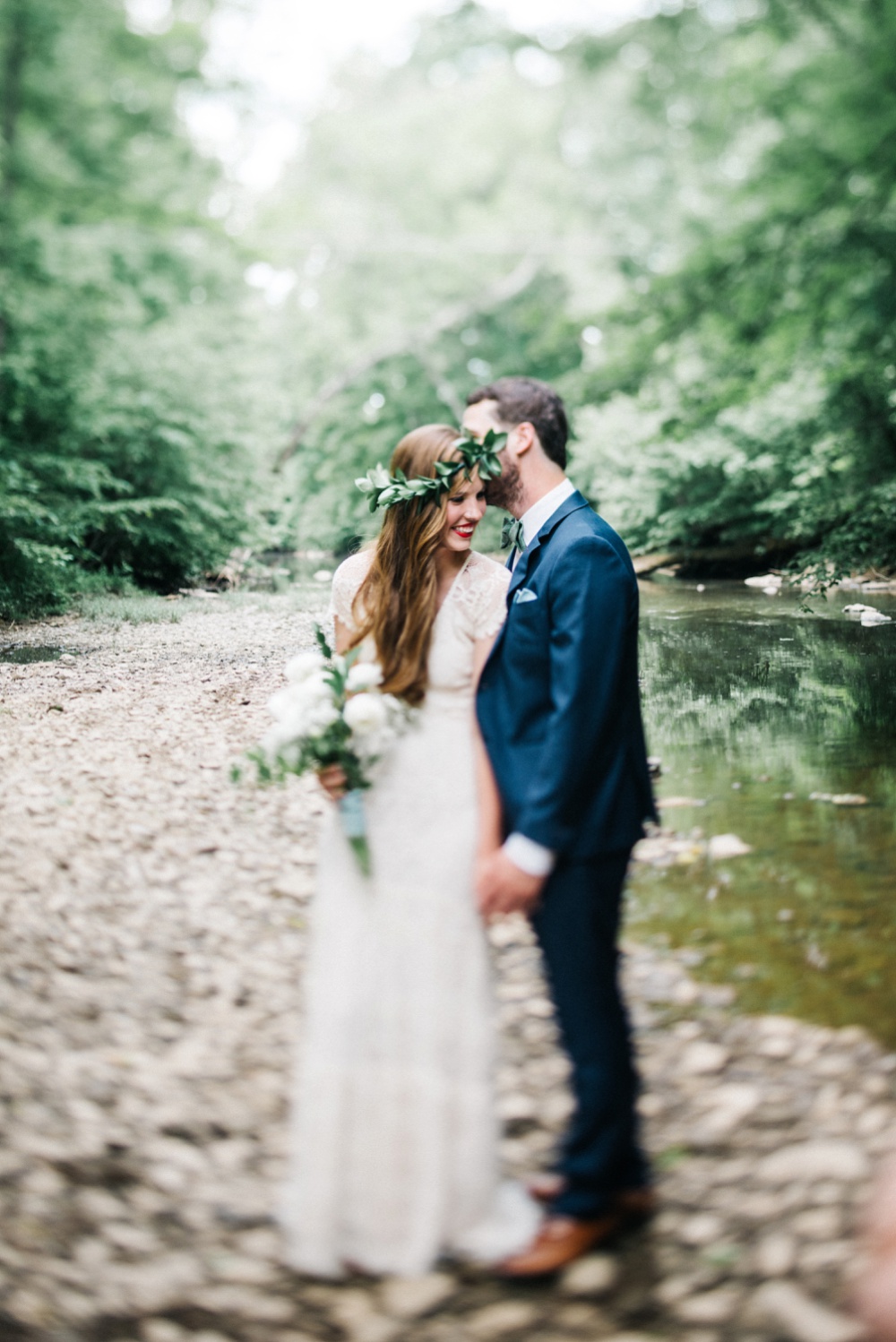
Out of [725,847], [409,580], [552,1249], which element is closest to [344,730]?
[409,580]

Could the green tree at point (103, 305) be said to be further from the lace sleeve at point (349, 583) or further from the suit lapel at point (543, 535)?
the suit lapel at point (543, 535)

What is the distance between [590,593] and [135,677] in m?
9.24

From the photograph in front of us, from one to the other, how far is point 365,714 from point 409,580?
0.46m

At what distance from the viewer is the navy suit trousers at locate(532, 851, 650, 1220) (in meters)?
2.28

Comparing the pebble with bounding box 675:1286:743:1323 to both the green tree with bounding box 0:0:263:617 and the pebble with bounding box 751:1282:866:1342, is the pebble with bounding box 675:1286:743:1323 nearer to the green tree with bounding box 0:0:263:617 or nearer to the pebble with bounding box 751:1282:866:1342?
the pebble with bounding box 751:1282:866:1342

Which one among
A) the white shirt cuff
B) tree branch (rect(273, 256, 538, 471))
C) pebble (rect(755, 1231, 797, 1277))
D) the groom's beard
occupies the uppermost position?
tree branch (rect(273, 256, 538, 471))

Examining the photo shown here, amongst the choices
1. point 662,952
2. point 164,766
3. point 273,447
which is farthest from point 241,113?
point 662,952

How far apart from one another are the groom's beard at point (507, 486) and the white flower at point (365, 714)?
0.76 metres

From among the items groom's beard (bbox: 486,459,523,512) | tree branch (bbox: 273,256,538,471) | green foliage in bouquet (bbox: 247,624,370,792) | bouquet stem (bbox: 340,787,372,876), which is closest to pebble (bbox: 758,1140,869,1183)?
bouquet stem (bbox: 340,787,372,876)

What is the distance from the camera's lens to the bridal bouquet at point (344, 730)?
2.39 m

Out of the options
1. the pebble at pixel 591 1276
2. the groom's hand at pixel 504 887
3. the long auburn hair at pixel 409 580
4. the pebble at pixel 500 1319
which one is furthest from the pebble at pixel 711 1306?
the long auburn hair at pixel 409 580

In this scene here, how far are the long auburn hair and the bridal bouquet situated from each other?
78 millimetres

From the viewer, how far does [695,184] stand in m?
7.46

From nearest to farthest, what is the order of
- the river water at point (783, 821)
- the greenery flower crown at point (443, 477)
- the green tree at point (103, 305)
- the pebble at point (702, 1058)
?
1. the greenery flower crown at point (443, 477)
2. the pebble at point (702, 1058)
3. the river water at point (783, 821)
4. the green tree at point (103, 305)
